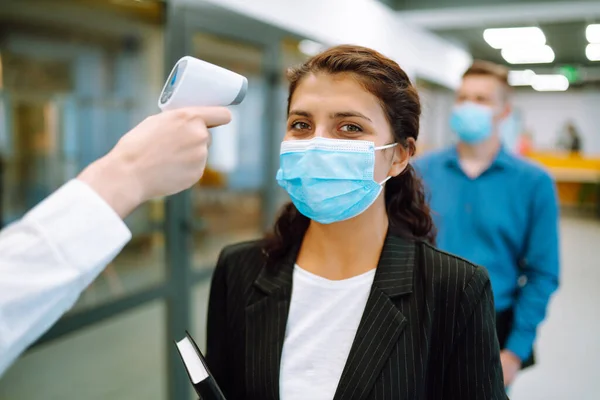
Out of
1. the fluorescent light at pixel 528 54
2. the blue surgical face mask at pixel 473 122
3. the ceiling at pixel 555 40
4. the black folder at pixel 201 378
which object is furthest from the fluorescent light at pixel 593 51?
the black folder at pixel 201 378

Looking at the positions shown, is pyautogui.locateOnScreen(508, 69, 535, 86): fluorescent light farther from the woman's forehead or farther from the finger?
the finger

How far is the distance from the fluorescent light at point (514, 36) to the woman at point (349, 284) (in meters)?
7.61

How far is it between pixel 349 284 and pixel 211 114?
2.21 ft

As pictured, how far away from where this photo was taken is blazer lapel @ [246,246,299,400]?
1.24 metres

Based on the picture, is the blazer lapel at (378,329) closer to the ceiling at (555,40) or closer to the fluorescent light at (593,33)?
the ceiling at (555,40)

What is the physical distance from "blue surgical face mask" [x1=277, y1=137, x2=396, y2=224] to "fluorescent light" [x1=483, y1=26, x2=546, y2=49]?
7666mm

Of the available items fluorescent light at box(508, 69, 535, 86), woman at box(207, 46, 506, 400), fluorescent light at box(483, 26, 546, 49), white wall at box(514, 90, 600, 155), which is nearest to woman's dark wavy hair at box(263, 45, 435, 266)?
woman at box(207, 46, 506, 400)

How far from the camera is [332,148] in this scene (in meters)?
1.29

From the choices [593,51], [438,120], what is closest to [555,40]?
[593,51]

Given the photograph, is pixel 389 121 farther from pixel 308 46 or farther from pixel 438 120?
pixel 438 120

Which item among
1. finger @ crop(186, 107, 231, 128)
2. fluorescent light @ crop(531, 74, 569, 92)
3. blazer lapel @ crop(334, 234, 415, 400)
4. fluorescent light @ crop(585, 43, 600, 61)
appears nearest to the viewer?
finger @ crop(186, 107, 231, 128)

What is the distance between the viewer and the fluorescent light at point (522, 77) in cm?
1440

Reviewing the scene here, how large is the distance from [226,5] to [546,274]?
2.35 m

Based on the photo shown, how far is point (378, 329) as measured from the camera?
121cm
